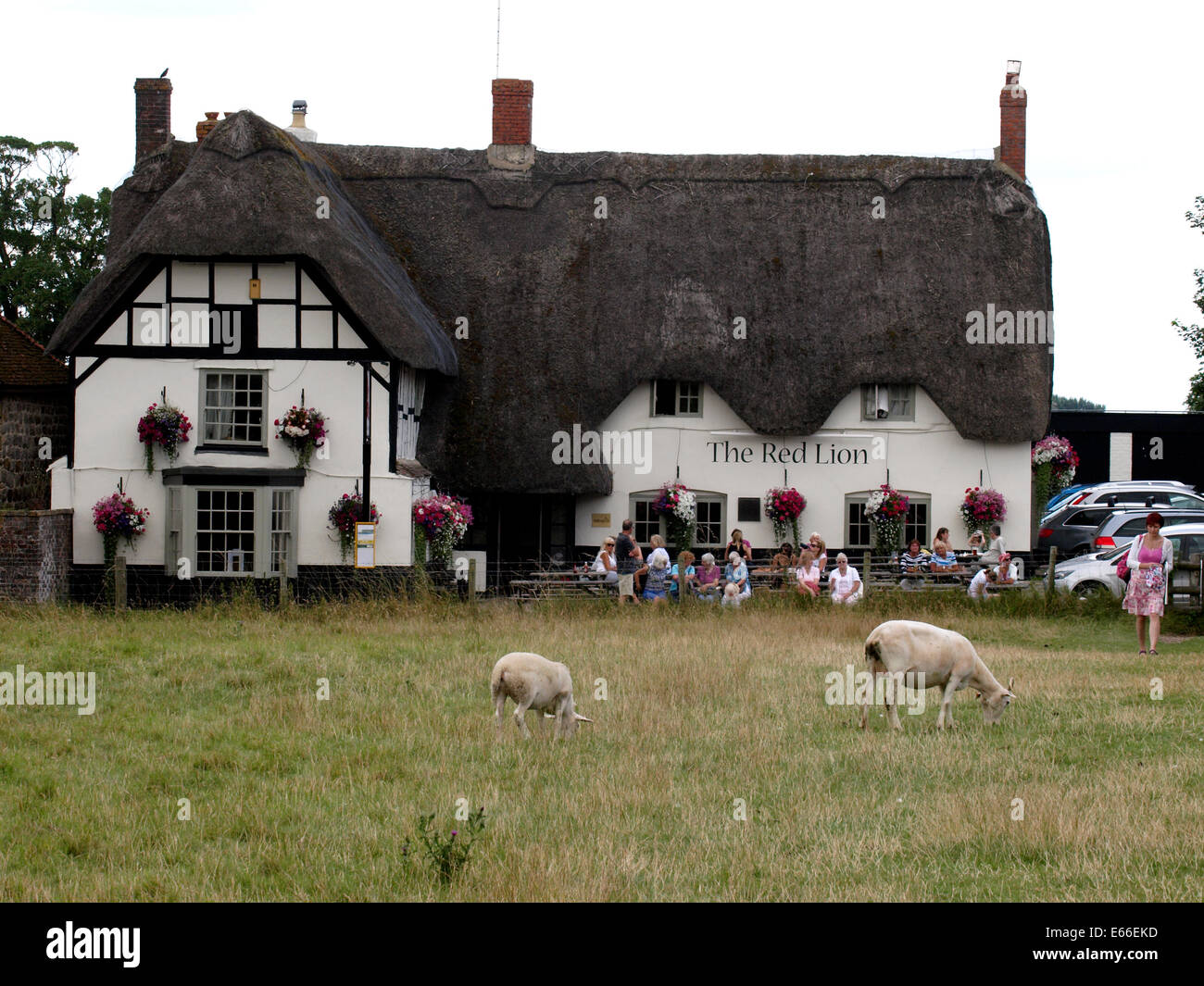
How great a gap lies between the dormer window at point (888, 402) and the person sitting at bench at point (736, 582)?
5930 mm

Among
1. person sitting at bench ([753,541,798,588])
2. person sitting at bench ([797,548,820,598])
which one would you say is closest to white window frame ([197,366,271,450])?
person sitting at bench ([753,541,798,588])

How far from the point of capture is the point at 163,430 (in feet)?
77.7

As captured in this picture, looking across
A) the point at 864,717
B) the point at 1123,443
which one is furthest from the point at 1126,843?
the point at 1123,443

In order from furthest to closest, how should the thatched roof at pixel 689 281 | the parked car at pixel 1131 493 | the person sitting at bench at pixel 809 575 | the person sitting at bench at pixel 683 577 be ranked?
the parked car at pixel 1131 493 < the thatched roof at pixel 689 281 < the person sitting at bench at pixel 683 577 < the person sitting at bench at pixel 809 575

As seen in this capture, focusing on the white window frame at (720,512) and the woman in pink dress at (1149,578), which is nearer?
the woman in pink dress at (1149,578)

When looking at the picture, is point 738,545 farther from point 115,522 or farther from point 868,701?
point 868,701

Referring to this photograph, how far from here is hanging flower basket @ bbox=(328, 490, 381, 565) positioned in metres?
23.8

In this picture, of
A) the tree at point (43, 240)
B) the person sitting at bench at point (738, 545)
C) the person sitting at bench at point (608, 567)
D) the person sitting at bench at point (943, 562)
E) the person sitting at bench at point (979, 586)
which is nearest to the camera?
the person sitting at bench at point (979, 586)

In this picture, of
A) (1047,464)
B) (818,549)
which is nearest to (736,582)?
(818,549)

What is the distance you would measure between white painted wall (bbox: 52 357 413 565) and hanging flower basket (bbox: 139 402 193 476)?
0.15 meters

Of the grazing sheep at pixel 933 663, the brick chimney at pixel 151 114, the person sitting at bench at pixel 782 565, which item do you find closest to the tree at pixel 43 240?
the brick chimney at pixel 151 114

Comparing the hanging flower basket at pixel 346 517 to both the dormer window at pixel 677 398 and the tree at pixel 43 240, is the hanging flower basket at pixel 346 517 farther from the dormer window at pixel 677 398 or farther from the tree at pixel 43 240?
the tree at pixel 43 240

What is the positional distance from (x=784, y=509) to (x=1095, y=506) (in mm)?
7617

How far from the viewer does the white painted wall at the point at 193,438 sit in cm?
2402
